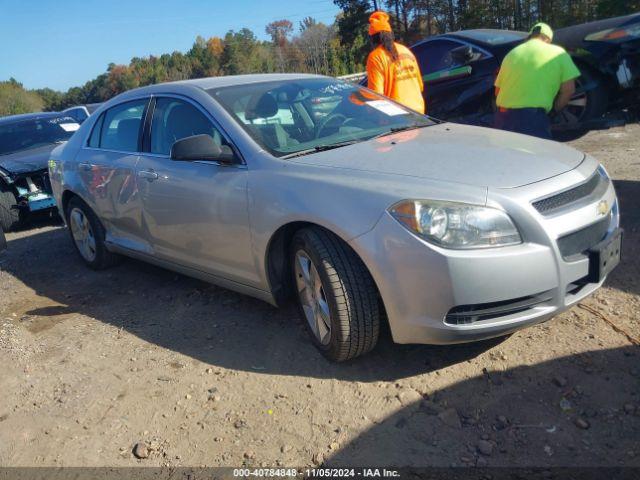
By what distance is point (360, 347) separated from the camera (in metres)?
3.17

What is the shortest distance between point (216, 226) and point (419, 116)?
5.65 ft

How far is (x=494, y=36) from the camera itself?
765 centimetres

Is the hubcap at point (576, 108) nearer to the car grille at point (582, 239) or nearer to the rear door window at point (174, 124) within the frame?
the car grille at point (582, 239)

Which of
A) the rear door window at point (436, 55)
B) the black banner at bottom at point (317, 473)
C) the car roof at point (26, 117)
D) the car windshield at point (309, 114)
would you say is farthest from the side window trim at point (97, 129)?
the car roof at point (26, 117)

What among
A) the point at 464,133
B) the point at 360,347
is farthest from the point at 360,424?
the point at 464,133

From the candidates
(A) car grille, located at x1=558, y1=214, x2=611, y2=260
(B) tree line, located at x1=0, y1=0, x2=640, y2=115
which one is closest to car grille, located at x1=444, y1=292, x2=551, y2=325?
(A) car grille, located at x1=558, y1=214, x2=611, y2=260

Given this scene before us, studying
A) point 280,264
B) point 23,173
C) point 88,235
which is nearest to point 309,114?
point 280,264

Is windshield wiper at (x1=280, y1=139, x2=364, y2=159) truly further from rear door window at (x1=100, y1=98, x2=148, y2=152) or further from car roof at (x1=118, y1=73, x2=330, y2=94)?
rear door window at (x1=100, y1=98, x2=148, y2=152)

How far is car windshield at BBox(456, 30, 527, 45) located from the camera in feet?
24.6

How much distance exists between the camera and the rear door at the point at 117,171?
4.65 meters

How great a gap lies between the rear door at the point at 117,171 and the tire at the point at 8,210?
288 cm

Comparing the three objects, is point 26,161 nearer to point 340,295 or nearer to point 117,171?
point 117,171

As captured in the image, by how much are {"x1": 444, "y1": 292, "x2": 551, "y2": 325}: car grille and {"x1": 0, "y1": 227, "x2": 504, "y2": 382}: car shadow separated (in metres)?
0.52

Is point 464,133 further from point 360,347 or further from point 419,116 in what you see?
A: point 360,347
